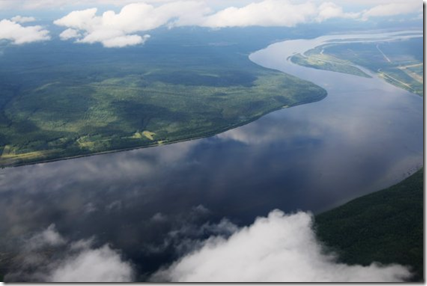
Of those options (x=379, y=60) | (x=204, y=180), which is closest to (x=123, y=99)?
(x=204, y=180)

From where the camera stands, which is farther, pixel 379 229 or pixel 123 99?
pixel 123 99

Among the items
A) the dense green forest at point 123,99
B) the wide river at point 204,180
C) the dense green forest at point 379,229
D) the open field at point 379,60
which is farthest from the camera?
the open field at point 379,60

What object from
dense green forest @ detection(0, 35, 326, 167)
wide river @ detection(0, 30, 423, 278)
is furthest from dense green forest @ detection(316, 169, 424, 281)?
dense green forest @ detection(0, 35, 326, 167)

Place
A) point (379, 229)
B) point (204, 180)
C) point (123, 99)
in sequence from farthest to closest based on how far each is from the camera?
1. point (123, 99)
2. point (204, 180)
3. point (379, 229)

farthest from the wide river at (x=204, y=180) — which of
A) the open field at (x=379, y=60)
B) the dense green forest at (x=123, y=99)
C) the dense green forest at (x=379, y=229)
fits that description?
the open field at (x=379, y=60)

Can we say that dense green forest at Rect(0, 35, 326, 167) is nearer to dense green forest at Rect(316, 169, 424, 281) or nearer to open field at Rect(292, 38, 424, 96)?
open field at Rect(292, 38, 424, 96)

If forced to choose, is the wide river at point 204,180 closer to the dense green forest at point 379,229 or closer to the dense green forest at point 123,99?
the dense green forest at point 379,229

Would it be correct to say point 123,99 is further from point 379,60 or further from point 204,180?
point 379,60
